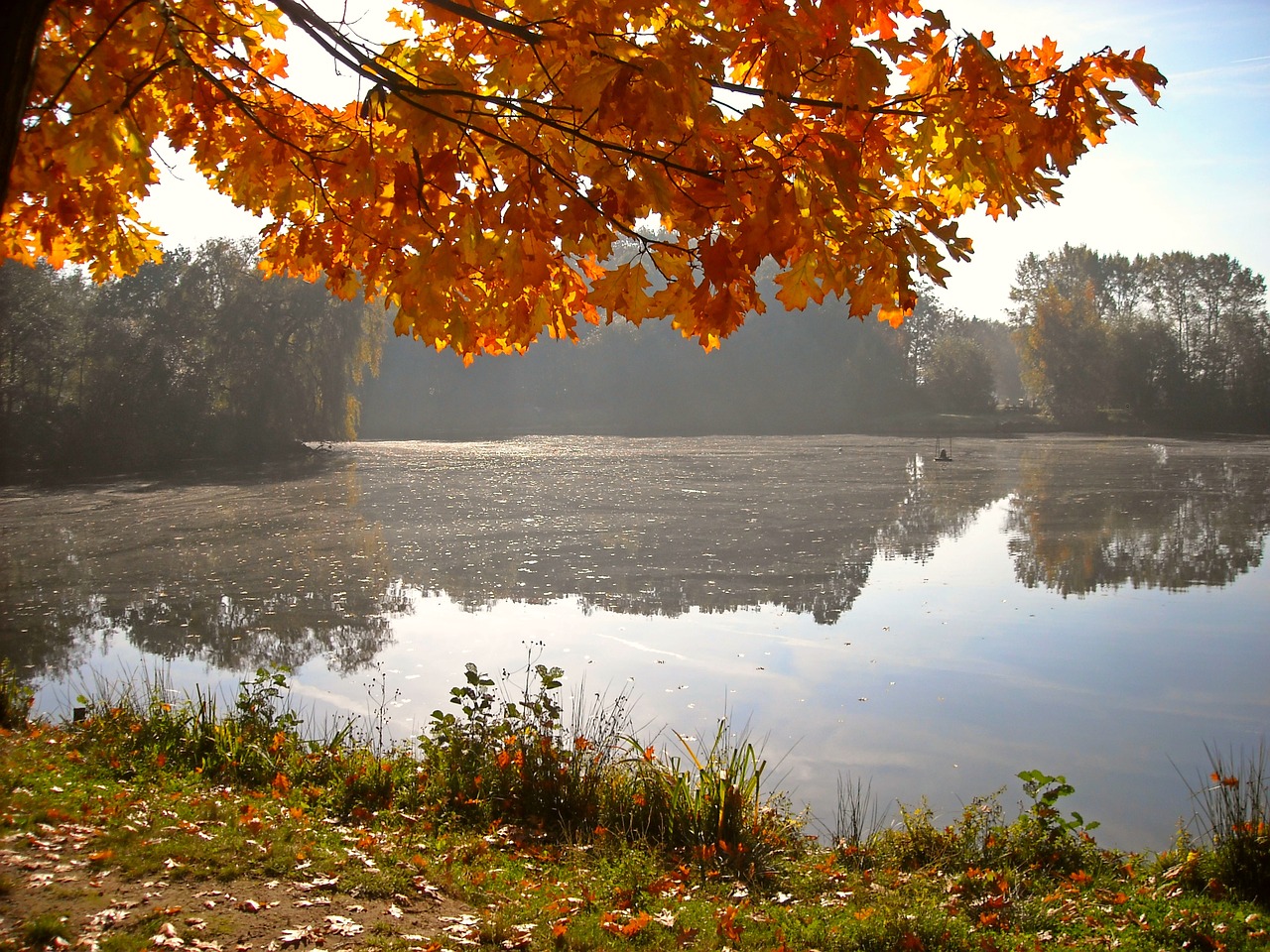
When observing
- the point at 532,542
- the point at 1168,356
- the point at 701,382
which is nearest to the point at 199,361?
the point at 532,542

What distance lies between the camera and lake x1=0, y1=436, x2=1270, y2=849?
6.33 metres

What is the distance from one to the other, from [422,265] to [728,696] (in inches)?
183

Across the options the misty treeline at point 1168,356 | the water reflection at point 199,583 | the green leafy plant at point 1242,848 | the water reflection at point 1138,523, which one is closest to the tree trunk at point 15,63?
the green leafy plant at point 1242,848

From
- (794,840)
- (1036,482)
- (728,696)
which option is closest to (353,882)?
(794,840)

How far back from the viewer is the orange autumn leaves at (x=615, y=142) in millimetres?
2854

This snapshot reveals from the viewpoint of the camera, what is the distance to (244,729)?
591 cm

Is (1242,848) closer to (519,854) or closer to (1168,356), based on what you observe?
(519,854)

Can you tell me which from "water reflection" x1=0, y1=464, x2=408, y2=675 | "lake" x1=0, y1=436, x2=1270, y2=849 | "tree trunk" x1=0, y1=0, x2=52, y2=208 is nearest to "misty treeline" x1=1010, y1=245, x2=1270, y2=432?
"lake" x1=0, y1=436, x2=1270, y2=849

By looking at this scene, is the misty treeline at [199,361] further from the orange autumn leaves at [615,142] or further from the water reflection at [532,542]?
the orange autumn leaves at [615,142]

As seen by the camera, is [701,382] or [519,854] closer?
[519,854]

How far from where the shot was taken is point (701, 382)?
62.0 m

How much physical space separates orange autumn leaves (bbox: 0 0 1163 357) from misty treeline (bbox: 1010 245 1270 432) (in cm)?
4769

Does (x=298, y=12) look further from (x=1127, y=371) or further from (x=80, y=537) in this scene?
(x=1127, y=371)

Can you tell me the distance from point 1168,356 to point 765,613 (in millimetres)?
44798
